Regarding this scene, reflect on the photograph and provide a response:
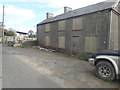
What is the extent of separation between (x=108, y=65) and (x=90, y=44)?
6629 millimetres

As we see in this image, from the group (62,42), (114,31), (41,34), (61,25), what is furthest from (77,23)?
(41,34)

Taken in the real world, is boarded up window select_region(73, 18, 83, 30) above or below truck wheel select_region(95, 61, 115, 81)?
A: above

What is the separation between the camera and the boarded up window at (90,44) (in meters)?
10.6

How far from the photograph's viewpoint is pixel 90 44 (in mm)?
10930

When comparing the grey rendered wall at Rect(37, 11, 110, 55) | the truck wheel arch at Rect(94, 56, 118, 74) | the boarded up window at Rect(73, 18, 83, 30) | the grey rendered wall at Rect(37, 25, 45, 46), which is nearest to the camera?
the truck wheel arch at Rect(94, 56, 118, 74)

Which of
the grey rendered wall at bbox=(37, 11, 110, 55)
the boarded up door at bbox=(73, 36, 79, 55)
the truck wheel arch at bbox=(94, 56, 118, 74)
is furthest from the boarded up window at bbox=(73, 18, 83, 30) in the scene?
the truck wheel arch at bbox=(94, 56, 118, 74)

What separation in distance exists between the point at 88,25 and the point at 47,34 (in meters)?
8.64

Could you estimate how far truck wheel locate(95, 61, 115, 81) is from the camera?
4379 mm

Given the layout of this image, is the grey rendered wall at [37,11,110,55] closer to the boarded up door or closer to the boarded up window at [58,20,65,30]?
the boarded up door

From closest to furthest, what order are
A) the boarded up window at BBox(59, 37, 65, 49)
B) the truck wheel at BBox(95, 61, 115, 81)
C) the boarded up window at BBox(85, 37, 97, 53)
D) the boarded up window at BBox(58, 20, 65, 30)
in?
the truck wheel at BBox(95, 61, 115, 81) < the boarded up window at BBox(85, 37, 97, 53) < the boarded up window at BBox(59, 37, 65, 49) < the boarded up window at BBox(58, 20, 65, 30)

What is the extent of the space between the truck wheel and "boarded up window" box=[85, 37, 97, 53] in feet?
19.9

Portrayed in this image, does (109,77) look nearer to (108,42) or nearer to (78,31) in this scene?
(108,42)

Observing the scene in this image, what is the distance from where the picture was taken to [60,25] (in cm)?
1516

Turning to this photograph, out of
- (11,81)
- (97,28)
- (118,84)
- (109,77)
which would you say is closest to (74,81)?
(109,77)
